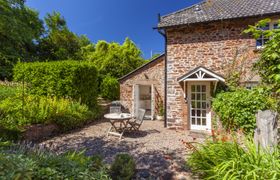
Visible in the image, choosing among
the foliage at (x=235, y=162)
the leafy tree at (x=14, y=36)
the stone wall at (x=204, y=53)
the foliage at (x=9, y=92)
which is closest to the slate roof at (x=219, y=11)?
the stone wall at (x=204, y=53)

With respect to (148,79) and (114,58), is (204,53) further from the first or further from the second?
(114,58)

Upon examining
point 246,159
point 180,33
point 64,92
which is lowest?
point 246,159

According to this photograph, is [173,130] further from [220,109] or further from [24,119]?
[24,119]

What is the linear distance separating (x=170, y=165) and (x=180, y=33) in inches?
270

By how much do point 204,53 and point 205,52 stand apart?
0.21 ft

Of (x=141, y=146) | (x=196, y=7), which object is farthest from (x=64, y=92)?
(x=196, y=7)

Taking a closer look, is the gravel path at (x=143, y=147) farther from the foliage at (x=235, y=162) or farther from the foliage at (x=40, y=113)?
the foliage at (x=40, y=113)

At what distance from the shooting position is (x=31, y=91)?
10.9m

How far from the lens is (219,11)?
9.80 metres

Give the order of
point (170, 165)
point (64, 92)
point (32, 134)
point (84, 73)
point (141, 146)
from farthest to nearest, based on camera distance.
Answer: point (84, 73), point (64, 92), point (32, 134), point (141, 146), point (170, 165)

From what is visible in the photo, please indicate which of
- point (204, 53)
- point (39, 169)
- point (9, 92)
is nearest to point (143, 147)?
point (39, 169)

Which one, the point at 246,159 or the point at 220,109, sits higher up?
the point at 220,109

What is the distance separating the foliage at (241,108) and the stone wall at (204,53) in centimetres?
161

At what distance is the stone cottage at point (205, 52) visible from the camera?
8.88m
